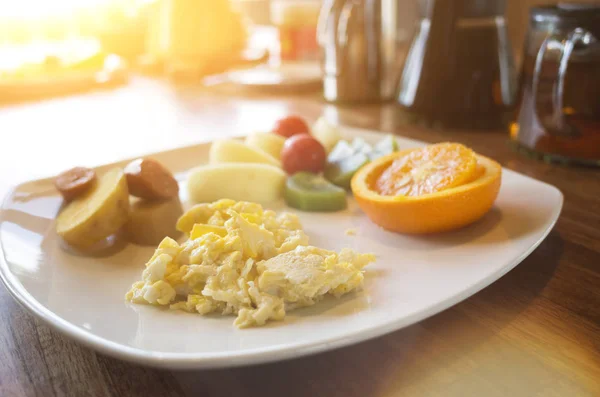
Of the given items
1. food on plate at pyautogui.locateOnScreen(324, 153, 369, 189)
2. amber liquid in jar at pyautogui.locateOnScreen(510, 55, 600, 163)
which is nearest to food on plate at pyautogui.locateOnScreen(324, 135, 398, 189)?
food on plate at pyautogui.locateOnScreen(324, 153, 369, 189)

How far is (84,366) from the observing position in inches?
28.3

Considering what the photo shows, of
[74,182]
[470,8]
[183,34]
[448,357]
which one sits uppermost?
[470,8]

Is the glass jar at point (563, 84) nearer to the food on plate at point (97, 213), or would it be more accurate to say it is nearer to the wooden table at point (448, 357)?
the wooden table at point (448, 357)

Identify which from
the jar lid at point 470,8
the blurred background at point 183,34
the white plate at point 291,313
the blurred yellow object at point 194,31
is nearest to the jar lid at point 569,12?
the jar lid at point 470,8

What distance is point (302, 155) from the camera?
1385mm

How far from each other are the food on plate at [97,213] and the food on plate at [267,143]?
0.50 metres

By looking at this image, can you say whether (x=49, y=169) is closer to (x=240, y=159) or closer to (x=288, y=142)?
(x=240, y=159)

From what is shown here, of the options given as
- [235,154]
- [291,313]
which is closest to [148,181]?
[235,154]

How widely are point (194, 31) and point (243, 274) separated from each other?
7.51 feet

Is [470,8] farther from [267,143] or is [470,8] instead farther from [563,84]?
[267,143]

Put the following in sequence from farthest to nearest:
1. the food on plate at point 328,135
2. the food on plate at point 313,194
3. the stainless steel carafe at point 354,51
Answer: the stainless steel carafe at point 354,51, the food on plate at point 328,135, the food on plate at point 313,194

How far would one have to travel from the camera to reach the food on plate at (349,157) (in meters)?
1.34

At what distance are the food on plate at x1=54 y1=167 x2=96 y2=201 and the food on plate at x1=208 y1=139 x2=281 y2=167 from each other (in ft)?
1.17

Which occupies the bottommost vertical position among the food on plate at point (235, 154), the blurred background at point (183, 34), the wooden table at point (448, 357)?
the wooden table at point (448, 357)
